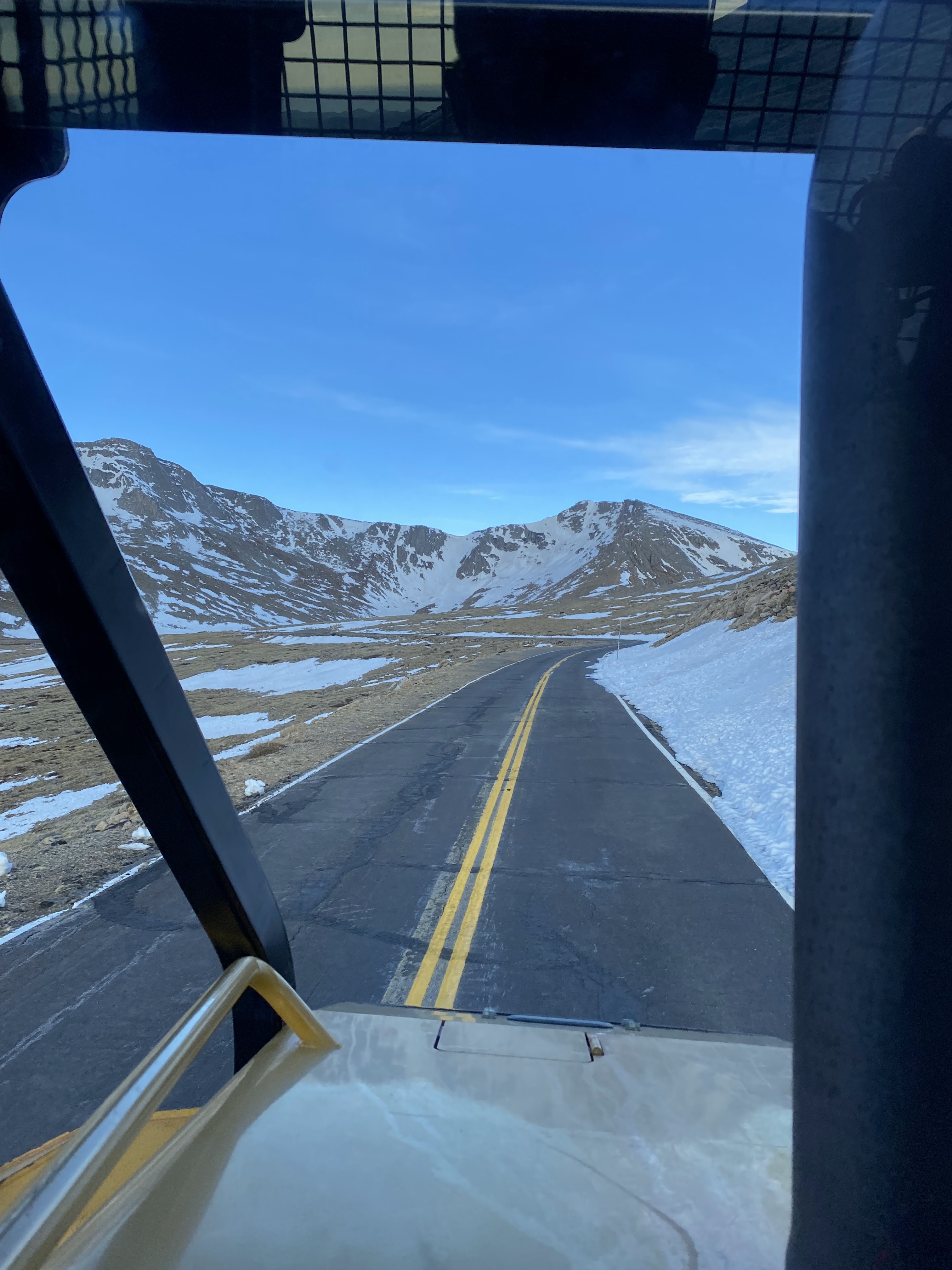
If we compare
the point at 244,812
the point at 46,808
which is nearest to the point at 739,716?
the point at 244,812

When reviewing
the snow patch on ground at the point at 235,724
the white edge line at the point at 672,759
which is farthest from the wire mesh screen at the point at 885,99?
the snow patch on ground at the point at 235,724

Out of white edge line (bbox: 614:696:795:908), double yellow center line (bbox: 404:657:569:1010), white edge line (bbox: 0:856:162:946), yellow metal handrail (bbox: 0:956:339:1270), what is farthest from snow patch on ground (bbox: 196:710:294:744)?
yellow metal handrail (bbox: 0:956:339:1270)

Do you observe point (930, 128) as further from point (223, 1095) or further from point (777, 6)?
point (223, 1095)

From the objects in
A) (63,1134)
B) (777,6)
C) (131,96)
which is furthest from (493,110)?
(63,1134)

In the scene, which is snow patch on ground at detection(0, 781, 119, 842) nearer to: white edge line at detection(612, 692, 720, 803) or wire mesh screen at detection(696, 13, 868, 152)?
white edge line at detection(612, 692, 720, 803)

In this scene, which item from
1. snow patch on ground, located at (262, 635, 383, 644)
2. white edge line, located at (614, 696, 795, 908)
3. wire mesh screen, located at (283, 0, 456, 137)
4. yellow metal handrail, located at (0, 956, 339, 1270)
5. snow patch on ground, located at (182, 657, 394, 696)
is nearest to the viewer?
yellow metal handrail, located at (0, 956, 339, 1270)

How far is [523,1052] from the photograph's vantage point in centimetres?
230

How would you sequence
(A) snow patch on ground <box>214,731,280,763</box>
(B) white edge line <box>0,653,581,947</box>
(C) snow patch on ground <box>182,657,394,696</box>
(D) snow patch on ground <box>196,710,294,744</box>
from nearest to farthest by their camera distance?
(B) white edge line <box>0,653,581,947</box>
(A) snow patch on ground <box>214,731,280,763</box>
(D) snow patch on ground <box>196,710,294,744</box>
(C) snow patch on ground <box>182,657,394,696</box>

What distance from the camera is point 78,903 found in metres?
5.92

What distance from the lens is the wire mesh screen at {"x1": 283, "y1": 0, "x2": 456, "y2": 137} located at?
1426 mm

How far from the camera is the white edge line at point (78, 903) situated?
5.32 m

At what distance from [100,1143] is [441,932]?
4.13 metres

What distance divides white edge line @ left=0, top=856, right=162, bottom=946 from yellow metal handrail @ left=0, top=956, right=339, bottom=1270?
15.4 ft

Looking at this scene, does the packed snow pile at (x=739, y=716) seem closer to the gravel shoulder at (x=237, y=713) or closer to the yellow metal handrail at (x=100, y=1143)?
the gravel shoulder at (x=237, y=713)
